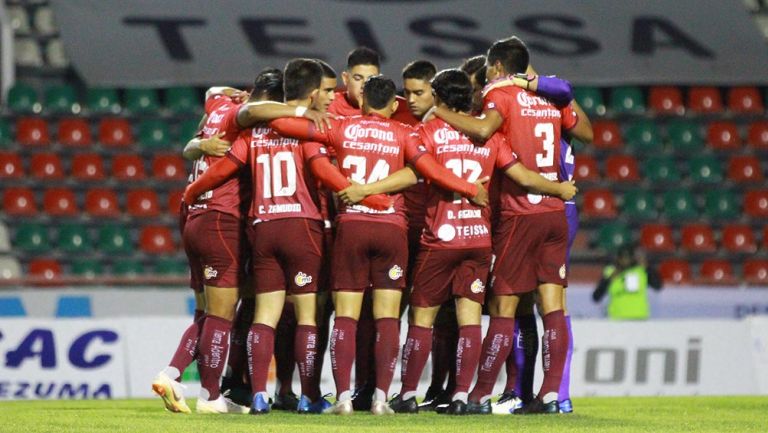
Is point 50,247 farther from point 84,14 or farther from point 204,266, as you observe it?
point 204,266

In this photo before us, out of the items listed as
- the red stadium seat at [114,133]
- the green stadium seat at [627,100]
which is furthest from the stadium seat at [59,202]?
the green stadium seat at [627,100]

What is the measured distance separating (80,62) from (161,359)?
20.7 feet

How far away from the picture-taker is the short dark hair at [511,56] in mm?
8977

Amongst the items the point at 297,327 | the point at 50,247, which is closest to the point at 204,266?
the point at 297,327

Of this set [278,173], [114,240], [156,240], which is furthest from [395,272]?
[114,240]

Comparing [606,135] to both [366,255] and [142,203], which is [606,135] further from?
[366,255]

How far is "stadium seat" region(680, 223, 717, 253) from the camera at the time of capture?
60.1ft

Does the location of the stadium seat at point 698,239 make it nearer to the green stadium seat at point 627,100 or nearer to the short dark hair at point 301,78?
the green stadium seat at point 627,100

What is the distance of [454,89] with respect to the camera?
28.5 feet

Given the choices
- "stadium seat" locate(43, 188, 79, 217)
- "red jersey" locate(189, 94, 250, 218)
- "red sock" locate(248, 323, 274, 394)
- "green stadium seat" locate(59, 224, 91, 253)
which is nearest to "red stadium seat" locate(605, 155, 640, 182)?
"green stadium seat" locate(59, 224, 91, 253)

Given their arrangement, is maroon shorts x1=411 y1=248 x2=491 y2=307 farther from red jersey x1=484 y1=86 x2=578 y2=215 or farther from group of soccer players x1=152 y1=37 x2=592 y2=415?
red jersey x1=484 y1=86 x2=578 y2=215

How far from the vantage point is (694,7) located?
18234mm

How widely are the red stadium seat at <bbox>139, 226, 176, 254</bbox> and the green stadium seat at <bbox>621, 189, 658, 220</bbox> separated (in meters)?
5.91

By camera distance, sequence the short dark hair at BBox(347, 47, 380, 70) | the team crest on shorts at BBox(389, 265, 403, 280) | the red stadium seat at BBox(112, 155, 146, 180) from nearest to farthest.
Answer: the team crest on shorts at BBox(389, 265, 403, 280), the short dark hair at BBox(347, 47, 380, 70), the red stadium seat at BBox(112, 155, 146, 180)
